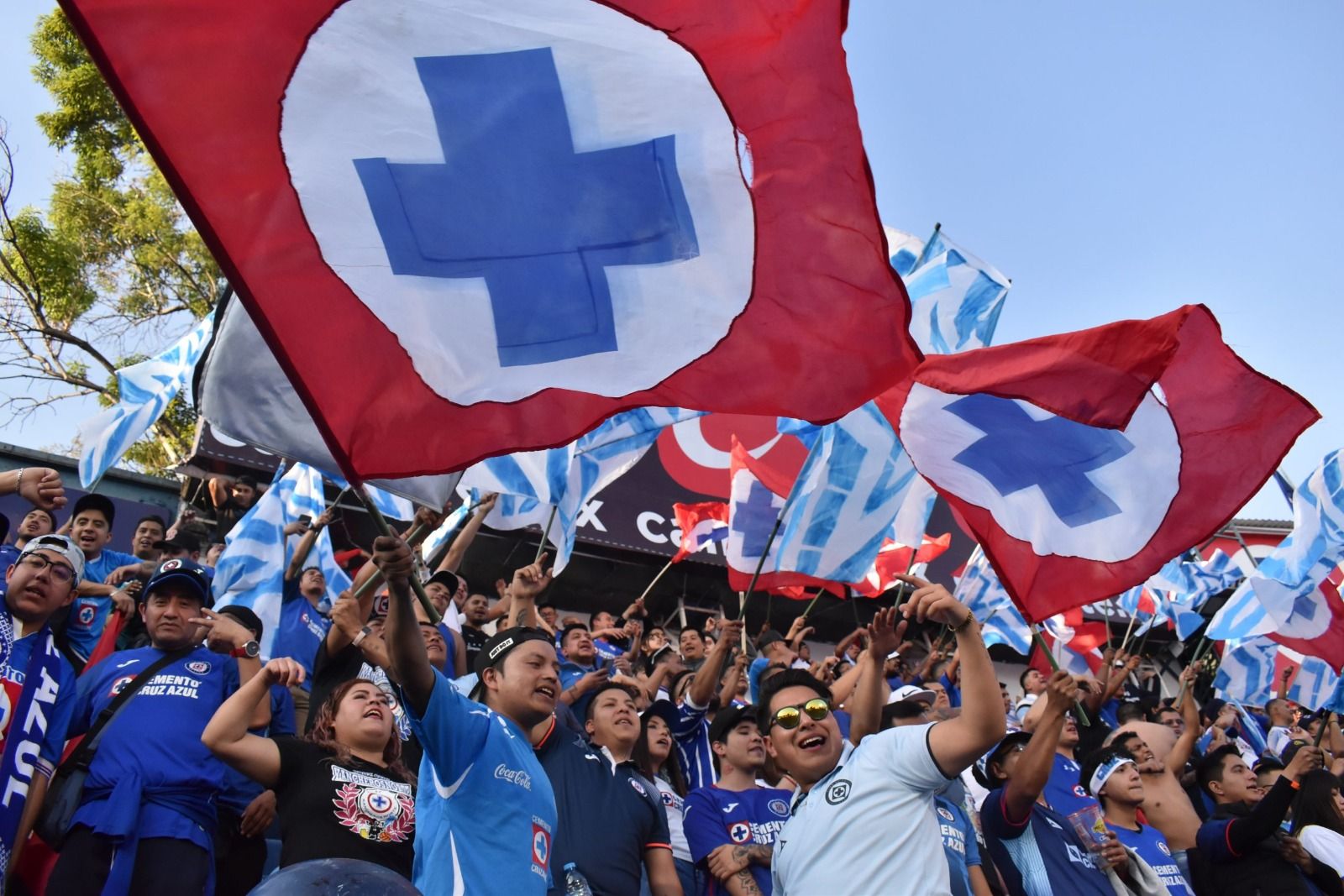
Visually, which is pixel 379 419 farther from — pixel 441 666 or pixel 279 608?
pixel 279 608

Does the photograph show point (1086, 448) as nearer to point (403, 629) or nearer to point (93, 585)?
point (403, 629)

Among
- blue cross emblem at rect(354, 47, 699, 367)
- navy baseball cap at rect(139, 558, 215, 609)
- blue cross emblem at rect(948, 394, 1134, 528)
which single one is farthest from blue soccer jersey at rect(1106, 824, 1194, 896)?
navy baseball cap at rect(139, 558, 215, 609)

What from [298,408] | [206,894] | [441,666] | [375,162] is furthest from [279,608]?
[375,162]

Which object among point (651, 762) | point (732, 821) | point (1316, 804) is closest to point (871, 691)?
point (732, 821)

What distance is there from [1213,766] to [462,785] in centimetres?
549

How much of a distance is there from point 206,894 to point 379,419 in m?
2.12

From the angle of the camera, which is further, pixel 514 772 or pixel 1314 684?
pixel 1314 684

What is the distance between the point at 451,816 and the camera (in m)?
3.21

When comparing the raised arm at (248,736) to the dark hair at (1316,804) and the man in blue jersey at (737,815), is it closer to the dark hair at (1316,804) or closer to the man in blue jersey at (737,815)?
the man in blue jersey at (737,815)

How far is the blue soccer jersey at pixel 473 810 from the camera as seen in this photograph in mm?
3107

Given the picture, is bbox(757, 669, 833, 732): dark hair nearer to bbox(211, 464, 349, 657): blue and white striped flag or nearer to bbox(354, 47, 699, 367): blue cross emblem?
bbox(354, 47, 699, 367): blue cross emblem

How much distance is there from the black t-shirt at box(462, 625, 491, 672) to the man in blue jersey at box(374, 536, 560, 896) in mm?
3091

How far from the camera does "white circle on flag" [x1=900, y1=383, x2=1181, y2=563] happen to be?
16.5ft

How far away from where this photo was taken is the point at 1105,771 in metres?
5.69
